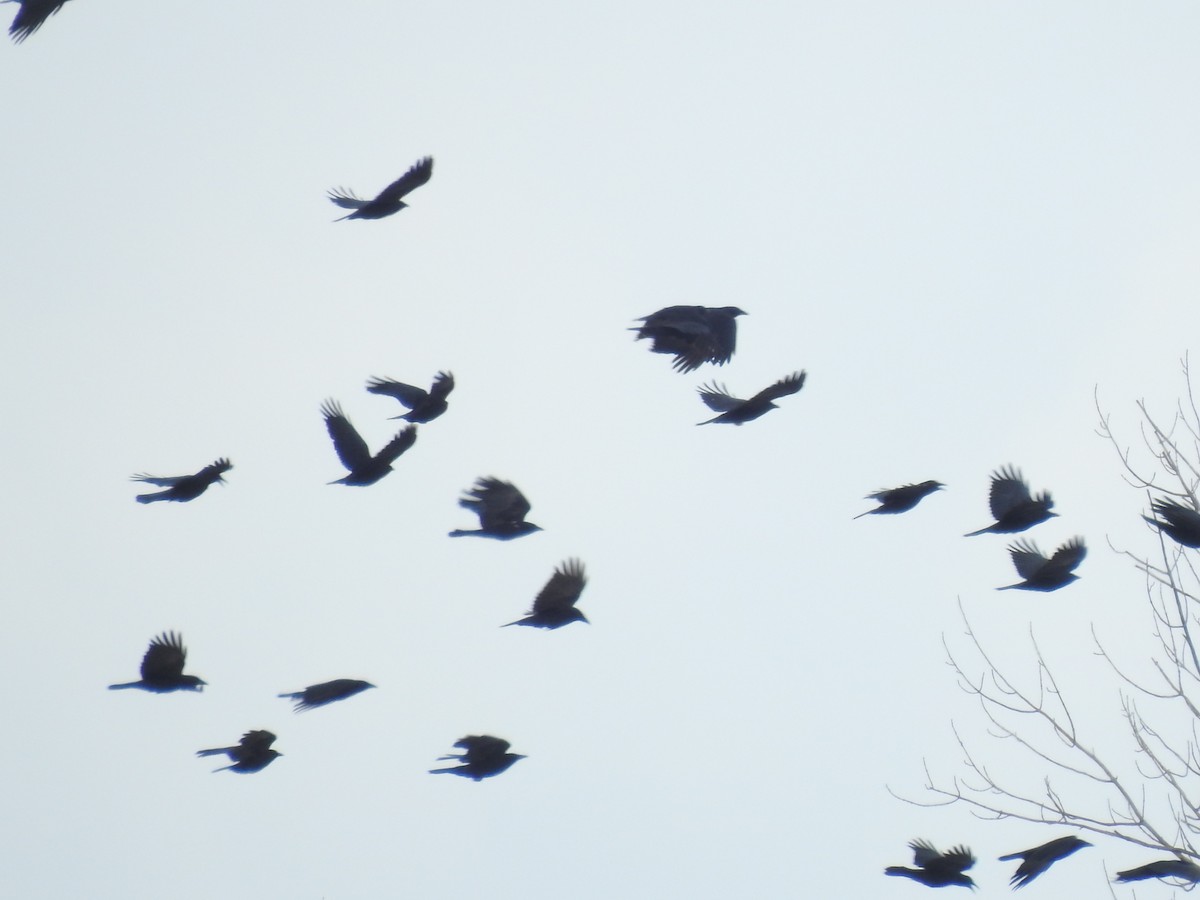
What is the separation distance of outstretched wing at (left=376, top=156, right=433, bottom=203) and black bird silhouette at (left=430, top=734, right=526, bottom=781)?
3.13m

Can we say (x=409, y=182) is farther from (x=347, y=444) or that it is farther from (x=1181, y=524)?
(x=1181, y=524)

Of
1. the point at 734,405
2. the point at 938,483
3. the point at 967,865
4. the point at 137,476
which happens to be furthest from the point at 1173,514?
the point at 137,476

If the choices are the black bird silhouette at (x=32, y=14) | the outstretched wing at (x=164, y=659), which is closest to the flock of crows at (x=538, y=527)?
the outstretched wing at (x=164, y=659)

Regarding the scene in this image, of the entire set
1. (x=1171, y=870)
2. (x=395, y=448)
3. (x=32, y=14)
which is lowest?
(x=1171, y=870)

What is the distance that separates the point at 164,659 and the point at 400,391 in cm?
218

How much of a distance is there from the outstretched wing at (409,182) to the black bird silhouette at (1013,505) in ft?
12.3

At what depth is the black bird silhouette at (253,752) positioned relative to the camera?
8.13 m

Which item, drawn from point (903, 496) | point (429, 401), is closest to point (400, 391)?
point (429, 401)

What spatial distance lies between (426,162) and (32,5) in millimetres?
2853

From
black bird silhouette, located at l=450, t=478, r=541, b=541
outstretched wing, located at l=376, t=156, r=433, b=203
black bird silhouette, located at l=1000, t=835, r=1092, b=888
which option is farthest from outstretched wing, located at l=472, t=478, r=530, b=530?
black bird silhouette, located at l=1000, t=835, r=1092, b=888

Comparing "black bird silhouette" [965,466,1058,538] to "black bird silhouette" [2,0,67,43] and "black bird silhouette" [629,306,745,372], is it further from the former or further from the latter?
"black bird silhouette" [2,0,67,43]

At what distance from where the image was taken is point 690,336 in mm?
8719

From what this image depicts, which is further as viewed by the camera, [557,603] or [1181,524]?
[557,603]

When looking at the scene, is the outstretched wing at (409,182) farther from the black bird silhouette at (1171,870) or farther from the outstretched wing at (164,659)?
the black bird silhouette at (1171,870)
